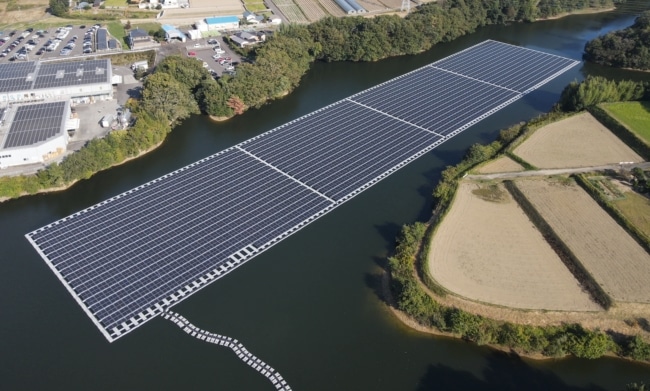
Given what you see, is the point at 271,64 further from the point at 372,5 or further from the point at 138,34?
the point at 372,5

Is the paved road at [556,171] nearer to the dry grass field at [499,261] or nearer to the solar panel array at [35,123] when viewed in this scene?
the dry grass field at [499,261]

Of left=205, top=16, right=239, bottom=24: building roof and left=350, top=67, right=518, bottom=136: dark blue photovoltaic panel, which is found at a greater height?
left=205, top=16, right=239, bottom=24: building roof

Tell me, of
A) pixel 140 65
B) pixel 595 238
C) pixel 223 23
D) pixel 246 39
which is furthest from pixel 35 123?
pixel 595 238

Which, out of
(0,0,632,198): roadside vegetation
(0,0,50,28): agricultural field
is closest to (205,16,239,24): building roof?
(0,0,632,198): roadside vegetation

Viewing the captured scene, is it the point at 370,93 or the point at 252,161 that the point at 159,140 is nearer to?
the point at 252,161

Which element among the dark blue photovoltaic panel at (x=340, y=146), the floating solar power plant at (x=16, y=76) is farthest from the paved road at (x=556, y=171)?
the floating solar power plant at (x=16, y=76)

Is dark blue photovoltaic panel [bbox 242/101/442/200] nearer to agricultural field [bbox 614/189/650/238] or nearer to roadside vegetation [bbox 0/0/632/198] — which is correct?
roadside vegetation [bbox 0/0/632/198]
